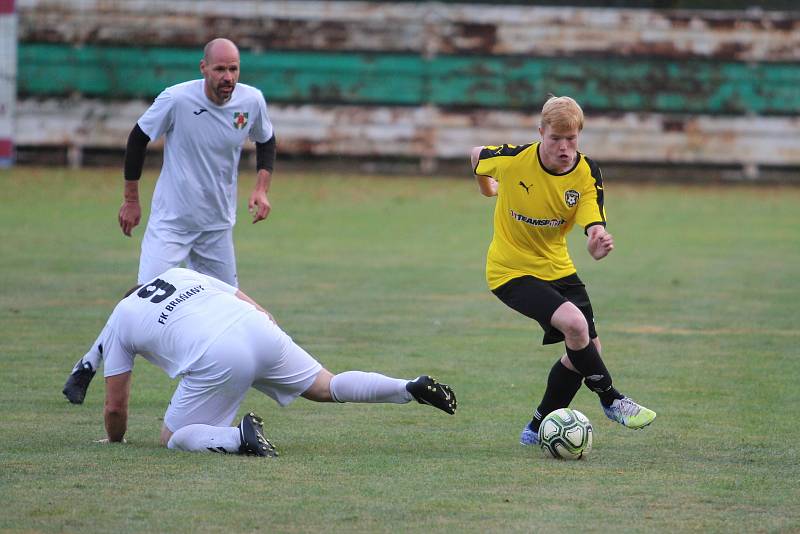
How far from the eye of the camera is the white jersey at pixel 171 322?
255 inches

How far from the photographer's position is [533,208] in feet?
23.2

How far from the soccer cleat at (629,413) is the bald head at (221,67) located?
3.06m

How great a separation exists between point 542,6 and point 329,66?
4346 millimetres

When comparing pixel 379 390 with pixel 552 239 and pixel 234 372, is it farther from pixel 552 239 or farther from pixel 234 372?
pixel 552 239

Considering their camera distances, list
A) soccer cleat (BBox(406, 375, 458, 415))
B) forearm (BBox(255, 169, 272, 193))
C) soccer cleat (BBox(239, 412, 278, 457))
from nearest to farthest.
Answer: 1. soccer cleat (BBox(239, 412, 278, 457))
2. soccer cleat (BBox(406, 375, 458, 415))
3. forearm (BBox(255, 169, 272, 193))

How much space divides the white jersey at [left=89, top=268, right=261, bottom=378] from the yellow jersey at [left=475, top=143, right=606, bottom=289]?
56.0 inches

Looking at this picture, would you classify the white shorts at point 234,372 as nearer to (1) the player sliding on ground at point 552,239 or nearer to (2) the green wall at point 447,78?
(1) the player sliding on ground at point 552,239

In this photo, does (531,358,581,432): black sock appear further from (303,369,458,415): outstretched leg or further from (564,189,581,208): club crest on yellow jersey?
(564,189,581,208): club crest on yellow jersey

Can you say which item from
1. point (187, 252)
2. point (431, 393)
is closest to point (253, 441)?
point (431, 393)

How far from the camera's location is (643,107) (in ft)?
86.3

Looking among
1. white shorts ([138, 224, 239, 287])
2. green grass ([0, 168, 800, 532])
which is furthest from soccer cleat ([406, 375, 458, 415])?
white shorts ([138, 224, 239, 287])

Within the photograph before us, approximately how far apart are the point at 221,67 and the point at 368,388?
2497 millimetres

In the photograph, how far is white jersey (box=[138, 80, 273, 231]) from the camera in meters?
8.36

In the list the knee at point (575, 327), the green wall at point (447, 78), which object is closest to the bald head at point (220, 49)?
the knee at point (575, 327)
